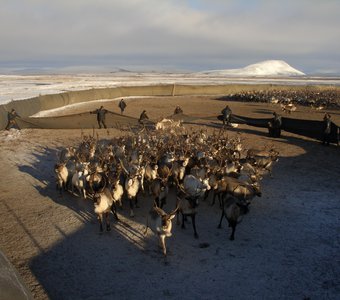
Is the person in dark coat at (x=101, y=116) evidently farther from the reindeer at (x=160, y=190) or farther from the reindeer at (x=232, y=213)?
the reindeer at (x=232, y=213)

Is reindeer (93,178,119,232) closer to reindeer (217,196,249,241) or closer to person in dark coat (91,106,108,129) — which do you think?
reindeer (217,196,249,241)

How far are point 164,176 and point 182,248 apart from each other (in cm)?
479

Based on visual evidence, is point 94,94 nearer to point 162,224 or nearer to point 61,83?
point 61,83

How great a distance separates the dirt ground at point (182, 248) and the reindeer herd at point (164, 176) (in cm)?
56

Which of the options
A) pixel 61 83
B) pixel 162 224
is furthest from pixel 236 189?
pixel 61 83

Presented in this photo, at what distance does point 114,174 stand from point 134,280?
594cm

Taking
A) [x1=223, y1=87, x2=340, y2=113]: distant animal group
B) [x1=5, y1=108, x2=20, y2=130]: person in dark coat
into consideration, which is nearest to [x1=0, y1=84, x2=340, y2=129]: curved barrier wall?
[x1=5, y1=108, x2=20, y2=130]: person in dark coat

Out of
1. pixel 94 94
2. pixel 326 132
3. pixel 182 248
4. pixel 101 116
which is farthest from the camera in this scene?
pixel 94 94

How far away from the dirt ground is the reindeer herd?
56cm

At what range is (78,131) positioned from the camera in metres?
29.5

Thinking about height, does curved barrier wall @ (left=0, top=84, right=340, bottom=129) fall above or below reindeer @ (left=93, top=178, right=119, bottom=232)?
below

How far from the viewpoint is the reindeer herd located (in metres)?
12.7

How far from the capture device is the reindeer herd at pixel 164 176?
41.7ft

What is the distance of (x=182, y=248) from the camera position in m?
11.6
